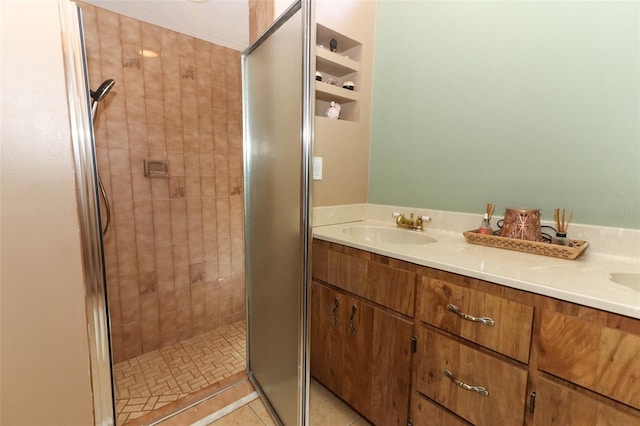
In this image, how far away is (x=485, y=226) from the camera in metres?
1.33

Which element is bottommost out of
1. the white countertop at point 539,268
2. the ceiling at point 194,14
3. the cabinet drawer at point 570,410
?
the cabinet drawer at point 570,410

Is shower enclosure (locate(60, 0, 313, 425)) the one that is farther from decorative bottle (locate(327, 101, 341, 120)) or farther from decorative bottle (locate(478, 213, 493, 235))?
decorative bottle (locate(478, 213, 493, 235))

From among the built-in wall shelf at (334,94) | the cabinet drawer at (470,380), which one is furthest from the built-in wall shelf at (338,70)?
the cabinet drawer at (470,380)

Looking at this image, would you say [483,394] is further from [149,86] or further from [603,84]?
[149,86]

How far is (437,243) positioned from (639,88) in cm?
87

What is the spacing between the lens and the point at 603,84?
107 centimetres

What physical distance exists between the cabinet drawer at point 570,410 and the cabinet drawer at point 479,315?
0.29 ft

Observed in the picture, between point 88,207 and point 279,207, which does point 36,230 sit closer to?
point 88,207

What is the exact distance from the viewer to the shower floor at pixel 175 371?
1.52 m

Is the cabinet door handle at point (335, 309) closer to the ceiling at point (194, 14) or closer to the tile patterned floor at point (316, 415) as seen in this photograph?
the tile patterned floor at point (316, 415)

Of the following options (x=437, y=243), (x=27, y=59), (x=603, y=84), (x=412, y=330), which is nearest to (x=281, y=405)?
(x=412, y=330)

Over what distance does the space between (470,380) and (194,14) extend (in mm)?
2266

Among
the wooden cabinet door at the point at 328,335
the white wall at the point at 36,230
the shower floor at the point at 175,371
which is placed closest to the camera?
the white wall at the point at 36,230

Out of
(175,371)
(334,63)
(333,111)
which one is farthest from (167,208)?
(334,63)
